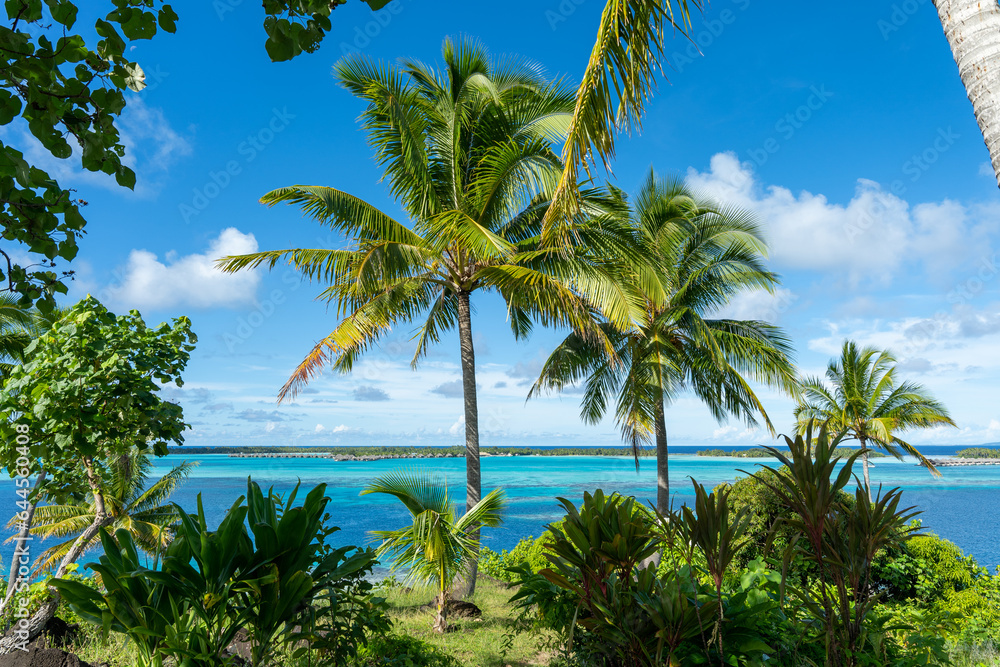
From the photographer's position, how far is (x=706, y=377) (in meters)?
13.1

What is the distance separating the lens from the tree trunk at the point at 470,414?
930 centimetres

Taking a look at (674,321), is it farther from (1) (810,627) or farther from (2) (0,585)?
(2) (0,585)

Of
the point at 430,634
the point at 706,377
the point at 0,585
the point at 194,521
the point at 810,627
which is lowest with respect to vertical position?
the point at 430,634

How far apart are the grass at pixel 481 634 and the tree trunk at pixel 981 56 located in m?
4.30

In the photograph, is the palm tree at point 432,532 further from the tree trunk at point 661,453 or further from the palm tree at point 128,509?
the palm tree at point 128,509

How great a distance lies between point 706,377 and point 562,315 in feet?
18.1

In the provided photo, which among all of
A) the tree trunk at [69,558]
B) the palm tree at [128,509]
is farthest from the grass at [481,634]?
the palm tree at [128,509]

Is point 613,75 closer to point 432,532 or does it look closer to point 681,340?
point 432,532

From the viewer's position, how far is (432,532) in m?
6.48

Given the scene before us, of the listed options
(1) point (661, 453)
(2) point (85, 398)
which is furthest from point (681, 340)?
→ (2) point (85, 398)

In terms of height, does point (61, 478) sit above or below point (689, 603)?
above

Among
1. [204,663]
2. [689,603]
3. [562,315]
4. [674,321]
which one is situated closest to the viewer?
[204,663]

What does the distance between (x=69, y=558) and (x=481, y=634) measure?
475 centimetres

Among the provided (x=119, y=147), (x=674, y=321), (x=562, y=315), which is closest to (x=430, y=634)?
(x=562, y=315)
